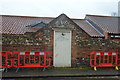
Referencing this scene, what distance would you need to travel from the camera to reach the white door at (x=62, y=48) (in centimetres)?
659

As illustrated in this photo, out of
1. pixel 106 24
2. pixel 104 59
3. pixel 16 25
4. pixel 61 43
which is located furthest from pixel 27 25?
pixel 106 24

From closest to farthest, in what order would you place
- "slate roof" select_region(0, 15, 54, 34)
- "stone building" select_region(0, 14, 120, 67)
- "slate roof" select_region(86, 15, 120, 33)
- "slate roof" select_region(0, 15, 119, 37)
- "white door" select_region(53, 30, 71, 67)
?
→ "stone building" select_region(0, 14, 120, 67) → "white door" select_region(53, 30, 71, 67) → "slate roof" select_region(0, 15, 54, 34) → "slate roof" select_region(0, 15, 119, 37) → "slate roof" select_region(86, 15, 120, 33)

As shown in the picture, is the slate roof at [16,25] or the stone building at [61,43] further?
the slate roof at [16,25]

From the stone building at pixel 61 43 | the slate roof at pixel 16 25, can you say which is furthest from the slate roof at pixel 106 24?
the slate roof at pixel 16 25

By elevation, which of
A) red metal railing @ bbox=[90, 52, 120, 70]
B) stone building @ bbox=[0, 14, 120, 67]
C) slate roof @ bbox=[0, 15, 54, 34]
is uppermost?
slate roof @ bbox=[0, 15, 54, 34]

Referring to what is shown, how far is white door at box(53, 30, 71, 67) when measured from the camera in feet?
21.6

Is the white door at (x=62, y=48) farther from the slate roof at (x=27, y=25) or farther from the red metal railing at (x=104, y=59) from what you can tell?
the slate roof at (x=27, y=25)

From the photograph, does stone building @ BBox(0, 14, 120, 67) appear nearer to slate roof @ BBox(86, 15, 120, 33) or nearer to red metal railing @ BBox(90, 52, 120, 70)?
red metal railing @ BBox(90, 52, 120, 70)

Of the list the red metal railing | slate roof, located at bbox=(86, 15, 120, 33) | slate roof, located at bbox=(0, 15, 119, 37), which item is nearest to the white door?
the red metal railing

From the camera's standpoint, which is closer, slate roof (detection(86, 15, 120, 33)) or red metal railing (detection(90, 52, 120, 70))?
red metal railing (detection(90, 52, 120, 70))

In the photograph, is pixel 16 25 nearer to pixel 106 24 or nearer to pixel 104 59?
pixel 104 59

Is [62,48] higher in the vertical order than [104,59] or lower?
higher

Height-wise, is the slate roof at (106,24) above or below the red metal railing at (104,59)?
above

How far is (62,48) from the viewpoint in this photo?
6645 millimetres
